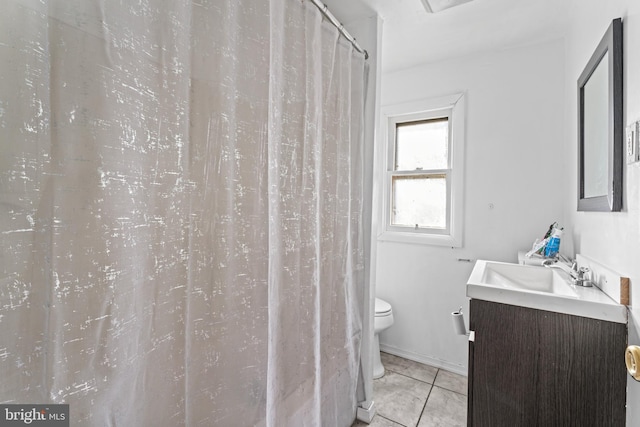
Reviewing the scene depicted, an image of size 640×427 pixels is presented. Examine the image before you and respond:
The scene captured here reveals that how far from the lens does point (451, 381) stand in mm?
2109

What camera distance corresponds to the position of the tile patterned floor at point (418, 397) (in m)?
1.71

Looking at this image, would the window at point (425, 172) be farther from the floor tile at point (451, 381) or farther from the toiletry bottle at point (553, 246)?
the floor tile at point (451, 381)

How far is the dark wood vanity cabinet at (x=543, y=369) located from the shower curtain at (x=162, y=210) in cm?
72

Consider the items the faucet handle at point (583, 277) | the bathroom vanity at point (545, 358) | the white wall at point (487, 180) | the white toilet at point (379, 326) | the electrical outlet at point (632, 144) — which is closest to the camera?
the electrical outlet at point (632, 144)

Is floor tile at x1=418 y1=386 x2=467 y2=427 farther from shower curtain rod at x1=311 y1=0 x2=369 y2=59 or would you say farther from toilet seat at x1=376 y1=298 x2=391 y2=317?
shower curtain rod at x1=311 y1=0 x2=369 y2=59

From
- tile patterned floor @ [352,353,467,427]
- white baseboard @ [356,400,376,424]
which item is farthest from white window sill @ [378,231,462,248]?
white baseboard @ [356,400,376,424]

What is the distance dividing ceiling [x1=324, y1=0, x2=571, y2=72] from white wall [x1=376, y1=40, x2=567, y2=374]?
124mm

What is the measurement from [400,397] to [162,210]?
1941 millimetres

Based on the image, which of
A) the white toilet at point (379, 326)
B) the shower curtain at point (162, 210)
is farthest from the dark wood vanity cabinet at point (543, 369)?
the white toilet at point (379, 326)

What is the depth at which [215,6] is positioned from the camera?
2.69ft

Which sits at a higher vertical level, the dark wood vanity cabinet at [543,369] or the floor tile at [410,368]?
the dark wood vanity cabinet at [543,369]

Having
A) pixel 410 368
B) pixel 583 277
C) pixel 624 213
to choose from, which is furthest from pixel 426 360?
pixel 624 213

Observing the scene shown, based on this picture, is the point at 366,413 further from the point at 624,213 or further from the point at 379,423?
the point at 624,213

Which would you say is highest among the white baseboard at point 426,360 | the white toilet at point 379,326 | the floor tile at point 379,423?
the white toilet at point 379,326
